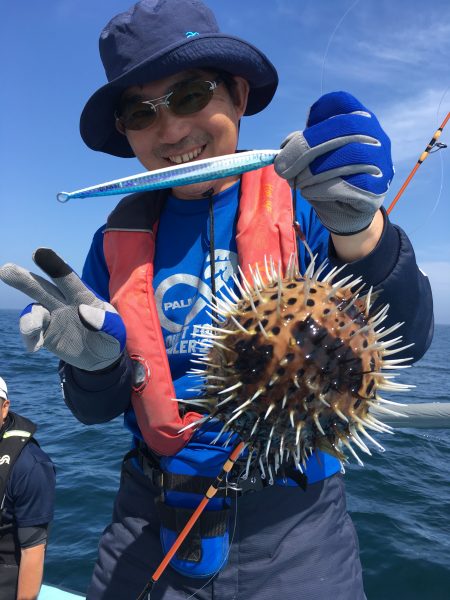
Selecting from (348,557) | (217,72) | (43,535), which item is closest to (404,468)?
(43,535)

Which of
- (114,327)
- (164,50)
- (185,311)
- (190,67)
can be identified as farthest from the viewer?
(185,311)

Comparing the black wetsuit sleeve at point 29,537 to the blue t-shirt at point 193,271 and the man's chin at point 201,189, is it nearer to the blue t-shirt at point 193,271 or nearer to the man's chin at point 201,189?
the blue t-shirt at point 193,271

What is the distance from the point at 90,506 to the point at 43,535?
315 cm

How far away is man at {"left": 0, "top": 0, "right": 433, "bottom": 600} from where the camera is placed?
7.32 feet

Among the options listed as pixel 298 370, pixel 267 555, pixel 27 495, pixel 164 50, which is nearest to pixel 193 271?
pixel 164 50

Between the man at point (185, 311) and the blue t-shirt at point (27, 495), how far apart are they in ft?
8.39

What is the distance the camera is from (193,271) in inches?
109

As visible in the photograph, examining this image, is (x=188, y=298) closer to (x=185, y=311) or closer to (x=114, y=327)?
(x=185, y=311)

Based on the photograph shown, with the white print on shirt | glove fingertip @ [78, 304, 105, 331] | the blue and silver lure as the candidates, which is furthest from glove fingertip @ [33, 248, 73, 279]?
the white print on shirt

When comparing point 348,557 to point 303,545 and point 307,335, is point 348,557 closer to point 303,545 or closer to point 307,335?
point 303,545

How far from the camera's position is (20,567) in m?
4.89

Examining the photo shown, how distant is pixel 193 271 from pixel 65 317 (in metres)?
0.81

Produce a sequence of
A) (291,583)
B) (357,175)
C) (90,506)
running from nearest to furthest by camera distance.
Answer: (357,175)
(291,583)
(90,506)

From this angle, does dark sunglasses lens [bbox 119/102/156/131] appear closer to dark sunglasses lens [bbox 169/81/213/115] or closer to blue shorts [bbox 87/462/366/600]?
dark sunglasses lens [bbox 169/81/213/115]
